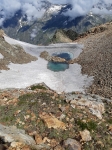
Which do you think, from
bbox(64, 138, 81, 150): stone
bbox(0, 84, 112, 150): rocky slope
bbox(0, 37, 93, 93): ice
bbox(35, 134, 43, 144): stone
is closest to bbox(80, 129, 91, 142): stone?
bbox(0, 84, 112, 150): rocky slope

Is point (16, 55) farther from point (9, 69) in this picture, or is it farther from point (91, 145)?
point (91, 145)

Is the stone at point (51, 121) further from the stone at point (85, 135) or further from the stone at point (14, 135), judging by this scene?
the stone at point (14, 135)

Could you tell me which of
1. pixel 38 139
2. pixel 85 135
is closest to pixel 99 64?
pixel 85 135

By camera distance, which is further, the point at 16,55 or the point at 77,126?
the point at 16,55

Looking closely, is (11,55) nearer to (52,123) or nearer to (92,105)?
(92,105)

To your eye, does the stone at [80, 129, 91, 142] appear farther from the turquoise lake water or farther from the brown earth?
the turquoise lake water

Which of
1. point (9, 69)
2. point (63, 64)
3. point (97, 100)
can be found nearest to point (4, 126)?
point (97, 100)
